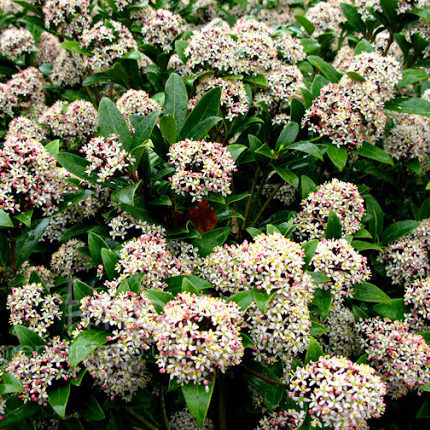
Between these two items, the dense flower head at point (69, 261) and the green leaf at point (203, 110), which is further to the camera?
the dense flower head at point (69, 261)

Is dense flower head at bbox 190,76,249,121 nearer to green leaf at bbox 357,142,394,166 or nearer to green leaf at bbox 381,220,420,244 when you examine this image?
green leaf at bbox 357,142,394,166

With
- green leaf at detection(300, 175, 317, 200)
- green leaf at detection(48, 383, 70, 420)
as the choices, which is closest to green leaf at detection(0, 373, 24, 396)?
green leaf at detection(48, 383, 70, 420)

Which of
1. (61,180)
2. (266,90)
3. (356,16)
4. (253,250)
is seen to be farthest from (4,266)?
(356,16)

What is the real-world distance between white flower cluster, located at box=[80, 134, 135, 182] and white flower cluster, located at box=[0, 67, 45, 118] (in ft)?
6.62

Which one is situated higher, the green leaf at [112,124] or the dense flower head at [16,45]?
the dense flower head at [16,45]

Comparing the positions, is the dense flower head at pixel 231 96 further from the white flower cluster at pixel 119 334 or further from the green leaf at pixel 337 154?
the white flower cluster at pixel 119 334

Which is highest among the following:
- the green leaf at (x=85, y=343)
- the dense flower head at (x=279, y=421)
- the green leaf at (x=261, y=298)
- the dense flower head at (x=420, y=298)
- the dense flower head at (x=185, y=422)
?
the green leaf at (x=261, y=298)

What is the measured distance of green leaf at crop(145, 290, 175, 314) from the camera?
7.26ft

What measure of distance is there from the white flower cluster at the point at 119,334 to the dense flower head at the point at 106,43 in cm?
245

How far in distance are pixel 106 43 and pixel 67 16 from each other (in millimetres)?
703

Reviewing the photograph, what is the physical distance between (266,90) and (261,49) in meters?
0.33

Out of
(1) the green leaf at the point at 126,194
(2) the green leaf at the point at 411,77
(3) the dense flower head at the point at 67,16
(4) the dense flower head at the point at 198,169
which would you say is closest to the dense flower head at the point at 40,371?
(1) the green leaf at the point at 126,194

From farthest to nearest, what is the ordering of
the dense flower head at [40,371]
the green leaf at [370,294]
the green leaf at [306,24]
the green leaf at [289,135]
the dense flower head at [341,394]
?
1. the green leaf at [306,24]
2. the green leaf at [289,135]
3. the green leaf at [370,294]
4. the dense flower head at [40,371]
5. the dense flower head at [341,394]

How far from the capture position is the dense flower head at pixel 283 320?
226 centimetres
